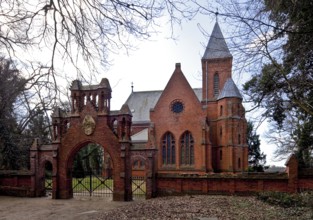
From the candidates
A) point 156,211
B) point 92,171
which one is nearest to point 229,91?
point 92,171

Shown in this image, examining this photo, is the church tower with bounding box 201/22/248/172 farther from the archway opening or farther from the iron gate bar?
the iron gate bar

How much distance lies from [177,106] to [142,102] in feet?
33.4

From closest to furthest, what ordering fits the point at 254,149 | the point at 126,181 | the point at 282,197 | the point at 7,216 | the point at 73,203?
the point at 7,216 → the point at 282,197 → the point at 73,203 → the point at 126,181 → the point at 254,149

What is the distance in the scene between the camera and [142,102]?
47.4m

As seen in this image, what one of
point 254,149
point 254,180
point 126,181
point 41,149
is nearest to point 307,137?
point 254,180

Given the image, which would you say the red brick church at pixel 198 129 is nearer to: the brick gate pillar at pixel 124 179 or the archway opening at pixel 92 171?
the archway opening at pixel 92 171

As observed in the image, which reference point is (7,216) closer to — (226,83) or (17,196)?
(17,196)

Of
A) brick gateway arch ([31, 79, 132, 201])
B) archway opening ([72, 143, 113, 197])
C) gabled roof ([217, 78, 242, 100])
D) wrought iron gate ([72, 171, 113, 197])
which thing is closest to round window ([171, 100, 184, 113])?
gabled roof ([217, 78, 242, 100])

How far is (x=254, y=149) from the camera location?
189ft

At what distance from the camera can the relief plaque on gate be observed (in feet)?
67.1

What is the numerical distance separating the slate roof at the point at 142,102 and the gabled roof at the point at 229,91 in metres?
7.10

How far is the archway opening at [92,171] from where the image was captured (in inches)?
965

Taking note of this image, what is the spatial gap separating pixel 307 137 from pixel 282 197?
10.2m

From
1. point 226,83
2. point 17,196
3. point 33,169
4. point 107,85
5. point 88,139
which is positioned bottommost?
point 17,196
